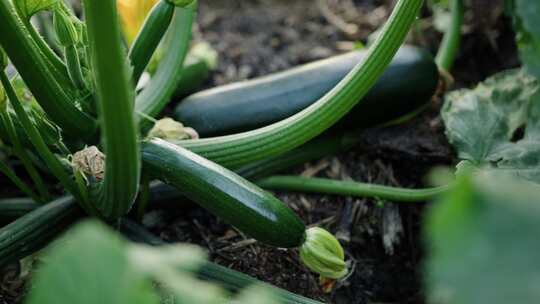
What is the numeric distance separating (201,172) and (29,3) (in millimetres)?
537

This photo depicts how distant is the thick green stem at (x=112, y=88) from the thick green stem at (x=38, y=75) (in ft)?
0.92

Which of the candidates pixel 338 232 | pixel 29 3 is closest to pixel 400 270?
pixel 338 232

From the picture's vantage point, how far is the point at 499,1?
2.62 metres

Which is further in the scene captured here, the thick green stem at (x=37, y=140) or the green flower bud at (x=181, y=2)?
the green flower bud at (x=181, y=2)

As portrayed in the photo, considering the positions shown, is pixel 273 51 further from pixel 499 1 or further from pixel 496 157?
pixel 496 157

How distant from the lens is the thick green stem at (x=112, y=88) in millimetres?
1136

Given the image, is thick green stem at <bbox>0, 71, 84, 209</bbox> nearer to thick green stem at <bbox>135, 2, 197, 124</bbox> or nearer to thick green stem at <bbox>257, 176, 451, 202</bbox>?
thick green stem at <bbox>135, 2, 197, 124</bbox>

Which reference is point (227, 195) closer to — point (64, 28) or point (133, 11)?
point (64, 28)

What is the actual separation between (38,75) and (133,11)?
2.11ft

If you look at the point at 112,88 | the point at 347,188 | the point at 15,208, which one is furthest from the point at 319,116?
the point at 15,208

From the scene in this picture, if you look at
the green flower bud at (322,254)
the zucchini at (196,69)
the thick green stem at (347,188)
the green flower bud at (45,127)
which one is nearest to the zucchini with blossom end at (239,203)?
the green flower bud at (322,254)

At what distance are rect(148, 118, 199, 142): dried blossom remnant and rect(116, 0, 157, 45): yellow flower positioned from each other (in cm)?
40

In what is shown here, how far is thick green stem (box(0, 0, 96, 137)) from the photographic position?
55.6 inches

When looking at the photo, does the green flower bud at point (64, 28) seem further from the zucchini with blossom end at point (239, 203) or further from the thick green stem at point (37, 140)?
the zucchini with blossom end at point (239, 203)
